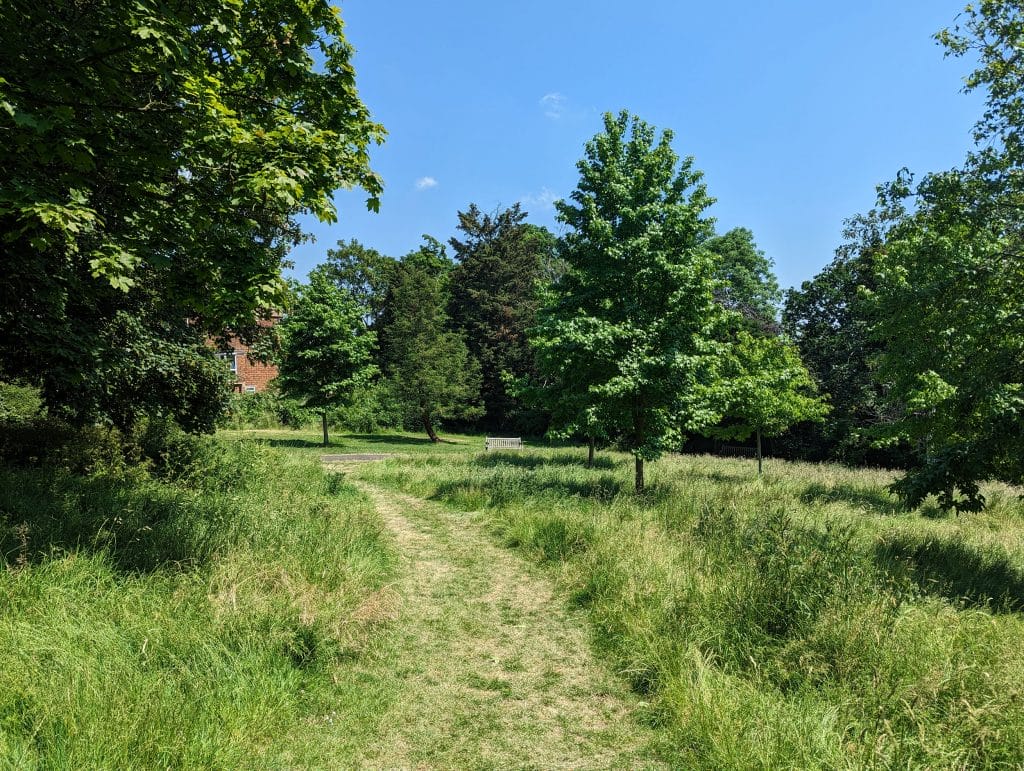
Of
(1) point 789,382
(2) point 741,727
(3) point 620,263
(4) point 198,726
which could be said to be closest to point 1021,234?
(3) point 620,263

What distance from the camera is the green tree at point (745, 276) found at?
40188mm

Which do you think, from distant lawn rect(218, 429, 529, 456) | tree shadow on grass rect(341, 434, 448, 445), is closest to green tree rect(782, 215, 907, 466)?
distant lawn rect(218, 429, 529, 456)

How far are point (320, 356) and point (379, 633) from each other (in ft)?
84.7

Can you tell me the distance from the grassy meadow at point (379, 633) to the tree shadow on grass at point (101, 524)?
0.04 m

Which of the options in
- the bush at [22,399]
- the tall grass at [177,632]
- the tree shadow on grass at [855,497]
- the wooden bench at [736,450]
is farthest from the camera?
the wooden bench at [736,450]

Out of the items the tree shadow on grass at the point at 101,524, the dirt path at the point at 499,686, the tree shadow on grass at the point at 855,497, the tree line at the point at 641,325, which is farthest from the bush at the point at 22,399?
the tree shadow on grass at the point at 855,497

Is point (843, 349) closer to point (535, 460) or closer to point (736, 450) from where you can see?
point (736, 450)

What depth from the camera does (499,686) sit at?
4.78 m

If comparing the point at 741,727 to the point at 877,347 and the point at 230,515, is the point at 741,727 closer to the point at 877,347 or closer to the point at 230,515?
the point at 230,515

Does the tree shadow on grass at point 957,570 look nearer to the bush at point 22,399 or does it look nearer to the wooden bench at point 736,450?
the bush at point 22,399

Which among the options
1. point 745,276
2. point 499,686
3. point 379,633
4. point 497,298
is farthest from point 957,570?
point 497,298

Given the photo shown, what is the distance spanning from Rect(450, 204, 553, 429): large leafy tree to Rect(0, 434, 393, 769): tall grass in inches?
1413

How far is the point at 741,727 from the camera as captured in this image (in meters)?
3.73

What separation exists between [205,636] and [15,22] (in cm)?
546
